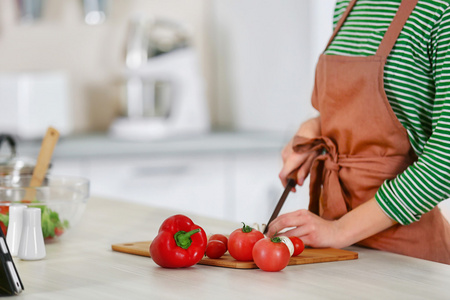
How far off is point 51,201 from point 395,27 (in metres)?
0.69

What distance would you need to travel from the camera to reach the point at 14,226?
1.22 metres

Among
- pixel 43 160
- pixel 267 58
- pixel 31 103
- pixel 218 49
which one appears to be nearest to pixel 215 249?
pixel 43 160

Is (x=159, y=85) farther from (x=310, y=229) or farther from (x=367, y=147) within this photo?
(x=310, y=229)

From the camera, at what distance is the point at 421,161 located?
120cm

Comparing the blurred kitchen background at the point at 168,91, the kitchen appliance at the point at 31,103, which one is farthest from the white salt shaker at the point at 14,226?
the kitchen appliance at the point at 31,103

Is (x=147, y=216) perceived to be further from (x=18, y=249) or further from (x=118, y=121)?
(x=118, y=121)

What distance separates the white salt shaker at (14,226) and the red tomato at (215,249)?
321 millimetres

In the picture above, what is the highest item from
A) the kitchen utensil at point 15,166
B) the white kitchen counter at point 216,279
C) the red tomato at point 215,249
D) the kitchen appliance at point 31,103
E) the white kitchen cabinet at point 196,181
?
the kitchen appliance at point 31,103

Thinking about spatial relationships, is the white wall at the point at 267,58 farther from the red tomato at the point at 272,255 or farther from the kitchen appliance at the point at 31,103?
the red tomato at the point at 272,255

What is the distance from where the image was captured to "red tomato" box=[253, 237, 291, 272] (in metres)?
1.06

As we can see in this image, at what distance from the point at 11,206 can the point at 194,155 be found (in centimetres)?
162

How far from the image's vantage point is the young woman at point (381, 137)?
47.5 inches

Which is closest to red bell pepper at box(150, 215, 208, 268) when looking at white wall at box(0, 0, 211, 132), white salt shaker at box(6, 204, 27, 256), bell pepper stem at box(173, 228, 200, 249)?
bell pepper stem at box(173, 228, 200, 249)

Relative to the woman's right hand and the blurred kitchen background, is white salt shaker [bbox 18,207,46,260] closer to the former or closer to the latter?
the woman's right hand
